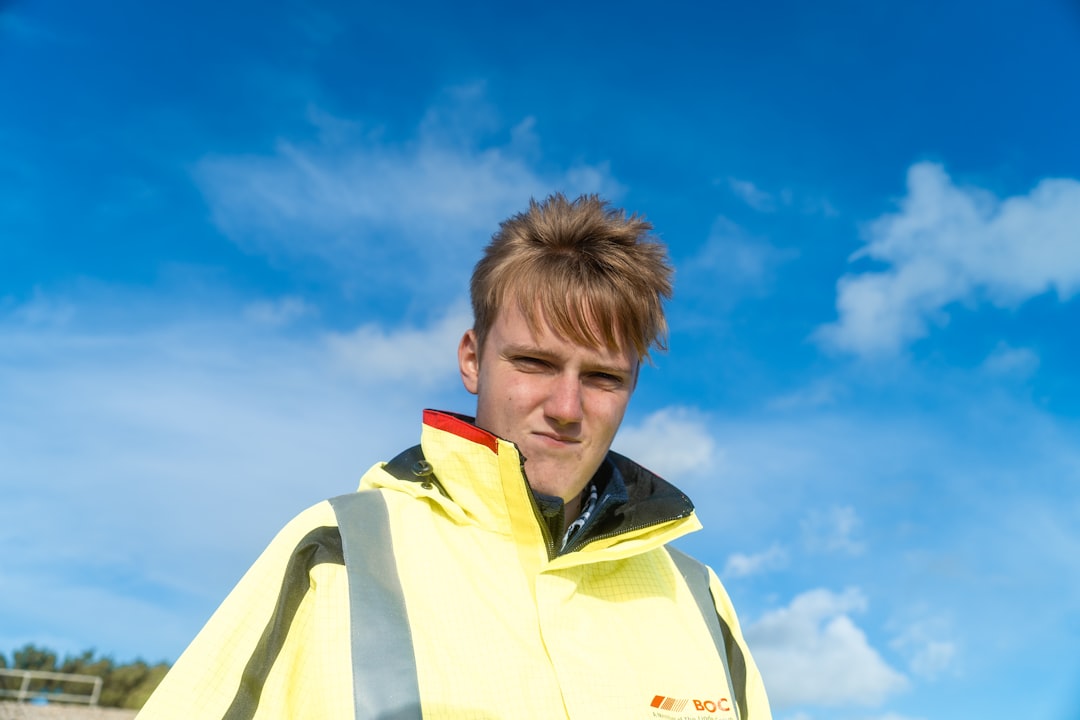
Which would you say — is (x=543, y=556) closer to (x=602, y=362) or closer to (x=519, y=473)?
(x=519, y=473)

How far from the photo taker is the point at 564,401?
7.75ft

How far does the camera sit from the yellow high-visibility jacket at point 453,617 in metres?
1.87

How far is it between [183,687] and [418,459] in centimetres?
91

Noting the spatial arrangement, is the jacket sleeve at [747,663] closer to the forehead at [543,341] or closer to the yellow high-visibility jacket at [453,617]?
the yellow high-visibility jacket at [453,617]

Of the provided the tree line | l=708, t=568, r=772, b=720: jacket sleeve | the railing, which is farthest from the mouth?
the tree line

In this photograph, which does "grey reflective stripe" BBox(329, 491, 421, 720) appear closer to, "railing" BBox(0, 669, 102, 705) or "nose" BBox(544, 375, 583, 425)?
"nose" BBox(544, 375, 583, 425)

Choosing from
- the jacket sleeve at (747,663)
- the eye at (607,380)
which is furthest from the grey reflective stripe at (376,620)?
the jacket sleeve at (747,663)

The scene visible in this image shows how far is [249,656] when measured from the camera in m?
1.86

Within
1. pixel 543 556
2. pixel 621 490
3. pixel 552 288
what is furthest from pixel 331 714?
pixel 552 288

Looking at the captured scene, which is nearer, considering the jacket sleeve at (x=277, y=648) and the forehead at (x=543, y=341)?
the jacket sleeve at (x=277, y=648)

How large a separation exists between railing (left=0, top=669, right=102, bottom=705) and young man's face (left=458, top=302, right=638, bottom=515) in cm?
1142

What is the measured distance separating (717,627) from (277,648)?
4.92ft

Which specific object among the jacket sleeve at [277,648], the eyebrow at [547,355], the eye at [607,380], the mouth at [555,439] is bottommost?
the jacket sleeve at [277,648]

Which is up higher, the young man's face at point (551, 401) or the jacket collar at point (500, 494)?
the young man's face at point (551, 401)
